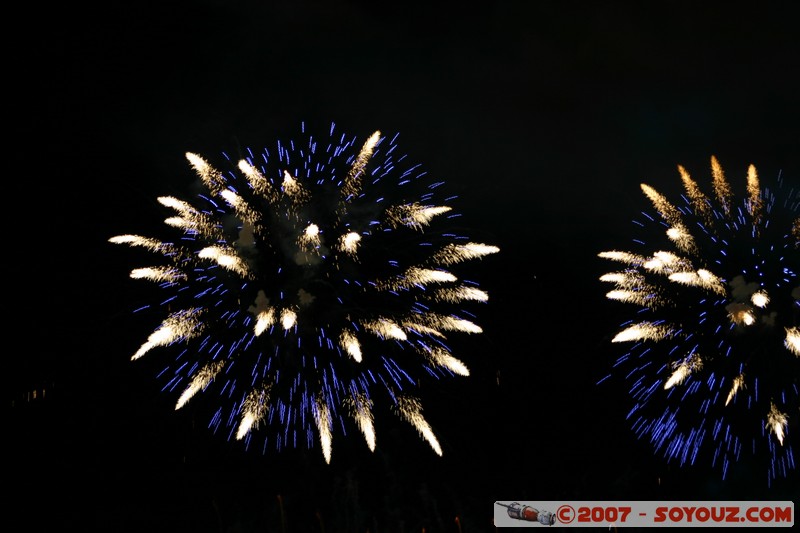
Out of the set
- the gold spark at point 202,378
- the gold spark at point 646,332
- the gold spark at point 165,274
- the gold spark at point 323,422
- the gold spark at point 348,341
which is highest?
the gold spark at point 165,274

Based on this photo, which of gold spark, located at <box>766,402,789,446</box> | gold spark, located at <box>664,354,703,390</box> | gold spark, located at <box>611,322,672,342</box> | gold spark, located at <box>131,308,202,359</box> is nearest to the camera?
gold spark, located at <box>131,308,202,359</box>

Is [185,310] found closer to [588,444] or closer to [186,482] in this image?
[186,482]

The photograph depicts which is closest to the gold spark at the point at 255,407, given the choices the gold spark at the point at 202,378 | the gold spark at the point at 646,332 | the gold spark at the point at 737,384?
the gold spark at the point at 202,378

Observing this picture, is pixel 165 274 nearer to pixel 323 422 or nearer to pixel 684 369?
pixel 323 422

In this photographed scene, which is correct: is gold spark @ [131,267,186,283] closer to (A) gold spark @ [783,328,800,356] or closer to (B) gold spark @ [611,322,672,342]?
(B) gold spark @ [611,322,672,342]

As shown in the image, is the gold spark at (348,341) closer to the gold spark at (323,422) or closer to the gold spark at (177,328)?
the gold spark at (323,422)

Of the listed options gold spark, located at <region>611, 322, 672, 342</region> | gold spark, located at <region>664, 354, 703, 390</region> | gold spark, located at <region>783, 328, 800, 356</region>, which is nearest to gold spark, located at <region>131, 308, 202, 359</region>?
gold spark, located at <region>611, 322, 672, 342</region>

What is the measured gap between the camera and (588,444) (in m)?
43.3

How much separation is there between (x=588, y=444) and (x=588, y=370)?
4170mm

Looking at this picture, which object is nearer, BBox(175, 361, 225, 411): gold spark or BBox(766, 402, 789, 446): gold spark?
BBox(175, 361, 225, 411): gold spark

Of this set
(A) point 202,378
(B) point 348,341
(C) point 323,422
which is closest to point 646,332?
(B) point 348,341

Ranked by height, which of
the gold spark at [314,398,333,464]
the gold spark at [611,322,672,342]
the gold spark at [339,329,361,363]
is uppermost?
the gold spark at [611,322,672,342]

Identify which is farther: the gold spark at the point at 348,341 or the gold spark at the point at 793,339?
the gold spark at the point at 793,339

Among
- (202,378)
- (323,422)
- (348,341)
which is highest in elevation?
(348,341)
